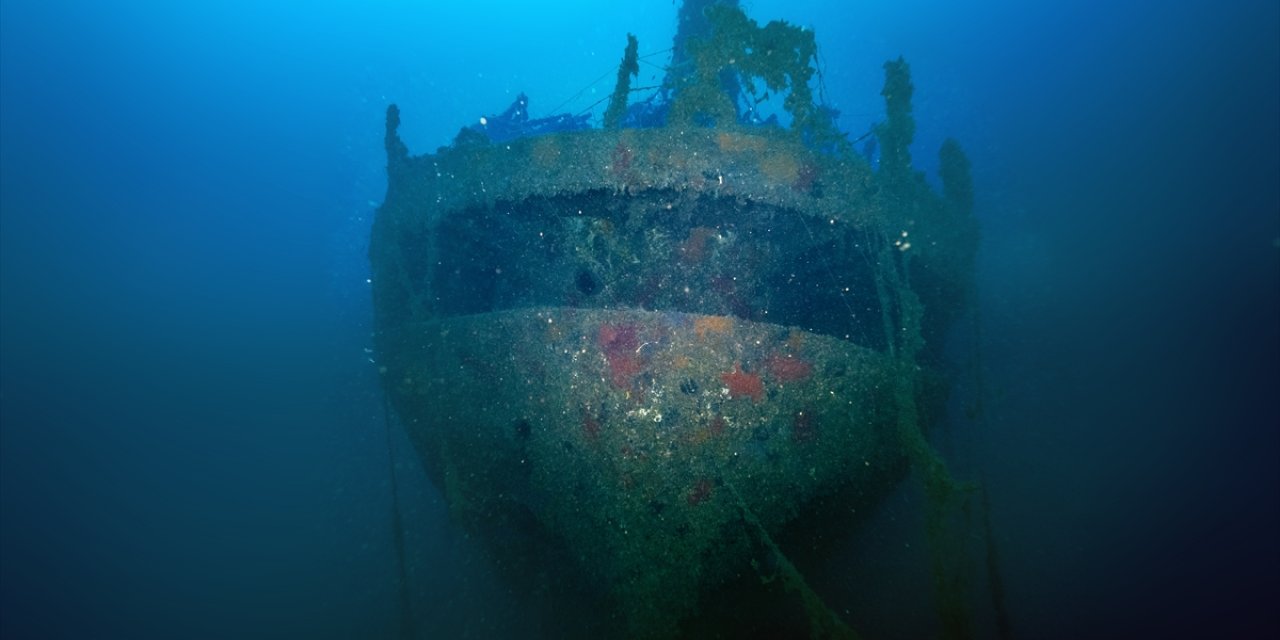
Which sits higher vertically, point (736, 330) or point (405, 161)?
point (405, 161)

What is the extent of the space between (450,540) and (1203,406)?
1413 centimetres

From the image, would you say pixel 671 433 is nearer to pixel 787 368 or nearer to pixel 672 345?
pixel 672 345

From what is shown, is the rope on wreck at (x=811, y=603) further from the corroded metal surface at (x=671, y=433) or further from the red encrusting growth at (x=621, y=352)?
the red encrusting growth at (x=621, y=352)

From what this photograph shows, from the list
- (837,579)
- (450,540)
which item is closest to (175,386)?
(450,540)

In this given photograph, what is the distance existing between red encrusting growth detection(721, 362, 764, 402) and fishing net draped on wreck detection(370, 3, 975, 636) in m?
0.01

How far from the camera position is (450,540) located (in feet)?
23.6

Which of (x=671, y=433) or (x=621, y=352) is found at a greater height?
(x=621, y=352)

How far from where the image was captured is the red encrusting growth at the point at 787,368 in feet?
11.0

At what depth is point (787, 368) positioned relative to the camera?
338cm

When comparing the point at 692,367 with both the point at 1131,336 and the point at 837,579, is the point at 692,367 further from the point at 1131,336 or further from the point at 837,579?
the point at 1131,336

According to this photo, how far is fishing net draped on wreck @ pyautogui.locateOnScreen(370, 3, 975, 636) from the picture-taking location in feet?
10.8

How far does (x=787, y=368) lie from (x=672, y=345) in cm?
74

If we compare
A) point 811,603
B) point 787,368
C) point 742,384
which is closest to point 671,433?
point 742,384

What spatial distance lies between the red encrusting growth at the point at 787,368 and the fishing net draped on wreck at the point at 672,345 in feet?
0.06
